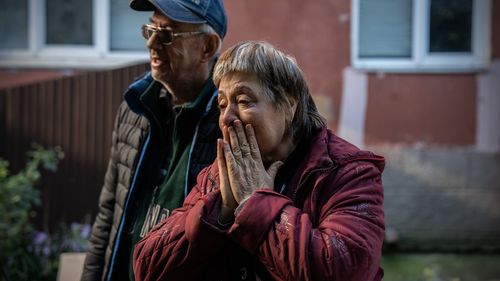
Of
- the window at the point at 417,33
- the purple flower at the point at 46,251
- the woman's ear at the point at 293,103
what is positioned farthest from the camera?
the window at the point at 417,33

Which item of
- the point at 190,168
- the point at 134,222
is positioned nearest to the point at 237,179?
the point at 190,168

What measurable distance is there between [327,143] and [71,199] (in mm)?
4629

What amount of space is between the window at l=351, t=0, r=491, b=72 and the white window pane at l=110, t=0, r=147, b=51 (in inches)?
96.2

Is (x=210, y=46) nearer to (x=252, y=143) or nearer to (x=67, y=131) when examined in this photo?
(x=252, y=143)

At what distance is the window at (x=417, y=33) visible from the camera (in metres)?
7.50

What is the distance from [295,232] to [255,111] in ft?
1.20

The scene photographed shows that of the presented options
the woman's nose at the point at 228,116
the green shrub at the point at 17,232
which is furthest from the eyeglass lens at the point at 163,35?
the green shrub at the point at 17,232

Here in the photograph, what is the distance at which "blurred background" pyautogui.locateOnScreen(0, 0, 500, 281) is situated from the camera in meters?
7.26

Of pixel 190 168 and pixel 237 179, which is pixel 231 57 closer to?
pixel 237 179

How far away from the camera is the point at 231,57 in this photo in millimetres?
1921

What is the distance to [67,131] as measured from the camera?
6.30m

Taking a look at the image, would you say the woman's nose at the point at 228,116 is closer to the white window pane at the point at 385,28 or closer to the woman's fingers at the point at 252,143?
the woman's fingers at the point at 252,143

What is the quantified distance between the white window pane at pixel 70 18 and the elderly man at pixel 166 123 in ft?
17.7

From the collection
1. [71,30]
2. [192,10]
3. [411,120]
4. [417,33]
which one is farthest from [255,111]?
[71,30]
